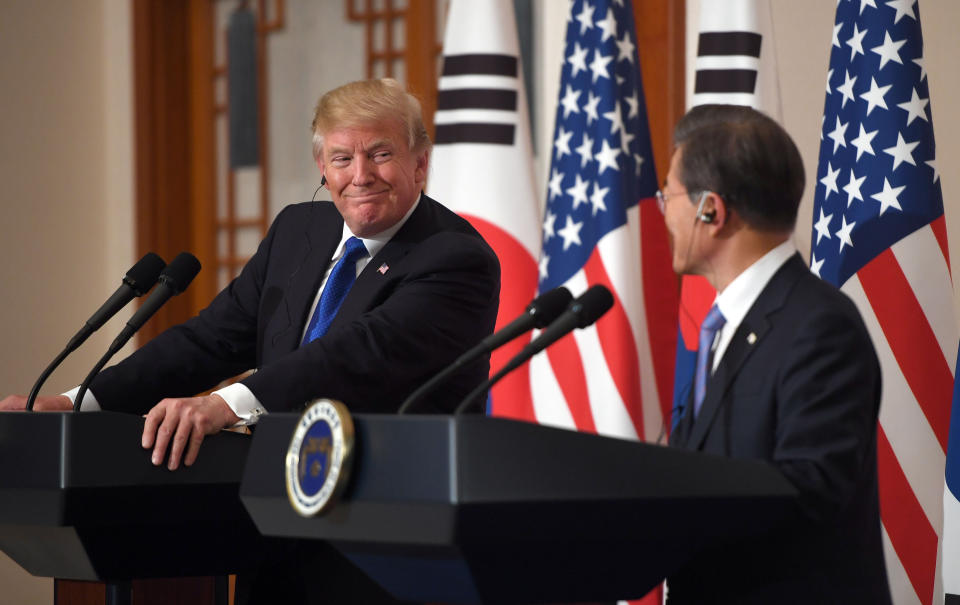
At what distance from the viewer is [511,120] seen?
13.2 ft

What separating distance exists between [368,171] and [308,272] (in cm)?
24

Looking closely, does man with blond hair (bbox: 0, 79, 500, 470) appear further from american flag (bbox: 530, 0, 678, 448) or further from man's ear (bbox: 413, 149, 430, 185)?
american flag (bbox: 530, 0, 678, 448)

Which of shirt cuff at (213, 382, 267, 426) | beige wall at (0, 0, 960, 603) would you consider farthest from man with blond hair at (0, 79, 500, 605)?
beige wall at (0, 0, 960, 603)

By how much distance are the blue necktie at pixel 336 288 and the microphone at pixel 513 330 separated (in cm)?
78

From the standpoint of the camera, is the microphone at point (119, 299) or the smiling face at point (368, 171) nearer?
the microphone at point (119, 299)

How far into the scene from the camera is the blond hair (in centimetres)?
222

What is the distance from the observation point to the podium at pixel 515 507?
1.22 metres

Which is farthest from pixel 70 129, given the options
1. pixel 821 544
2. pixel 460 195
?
pixel 821 544

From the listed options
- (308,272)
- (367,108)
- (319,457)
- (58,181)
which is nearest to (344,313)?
(308,272)

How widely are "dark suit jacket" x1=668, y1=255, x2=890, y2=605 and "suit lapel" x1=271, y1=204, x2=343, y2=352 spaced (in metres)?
0.92

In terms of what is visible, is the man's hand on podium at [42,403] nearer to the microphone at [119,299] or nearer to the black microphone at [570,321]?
the microphone at [119,299]

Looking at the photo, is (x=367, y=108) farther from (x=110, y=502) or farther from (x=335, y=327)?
(x=110, y=502)

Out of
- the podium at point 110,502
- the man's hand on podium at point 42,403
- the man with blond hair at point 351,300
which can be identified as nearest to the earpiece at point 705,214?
the man with blond hair at point 351,300

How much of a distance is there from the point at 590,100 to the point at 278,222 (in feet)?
A: 5.46
